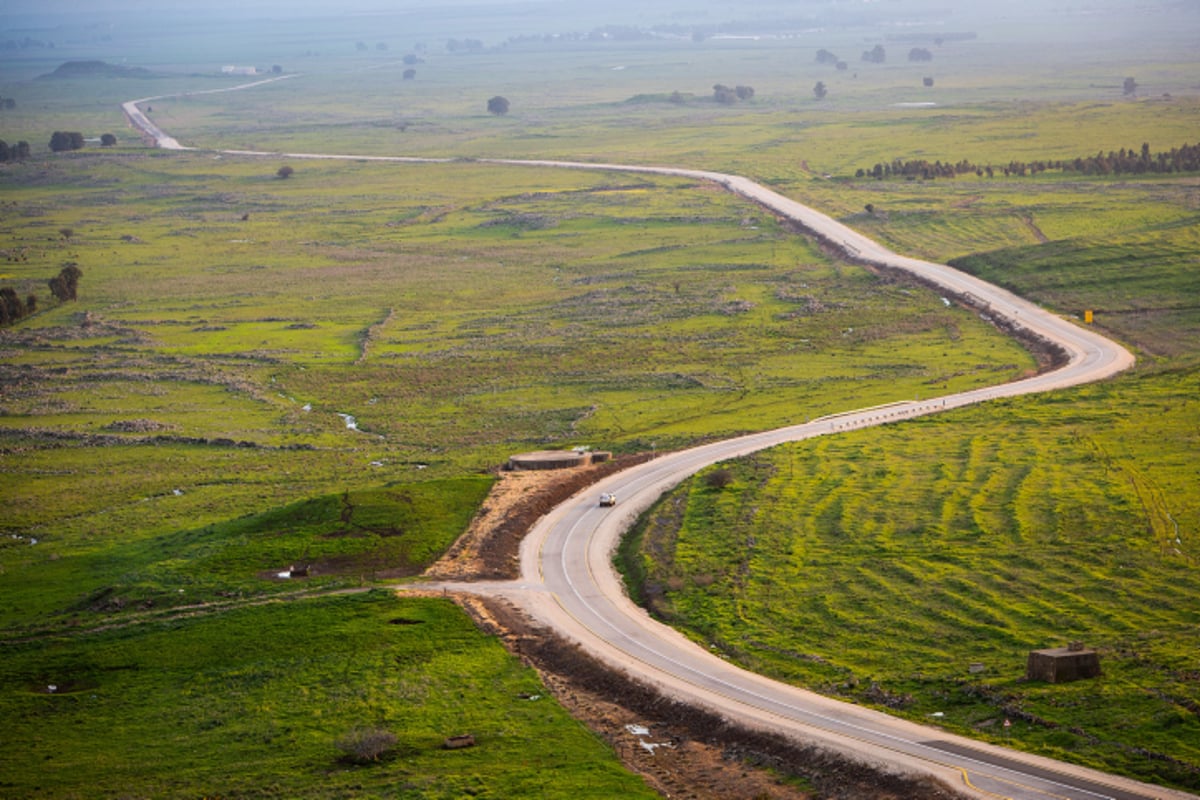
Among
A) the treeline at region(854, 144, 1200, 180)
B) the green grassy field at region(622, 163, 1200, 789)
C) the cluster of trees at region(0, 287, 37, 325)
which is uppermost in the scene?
the treeline at region(854, 144, 1200, 180)

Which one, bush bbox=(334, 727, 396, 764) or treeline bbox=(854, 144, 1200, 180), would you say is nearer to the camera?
bush bbox=(334, 727, 396, 764)

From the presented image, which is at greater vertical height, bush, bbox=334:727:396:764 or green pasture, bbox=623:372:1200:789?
green pasture, bbox=623:372:1200:789

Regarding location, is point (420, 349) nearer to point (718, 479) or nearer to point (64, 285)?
point (64, 285)

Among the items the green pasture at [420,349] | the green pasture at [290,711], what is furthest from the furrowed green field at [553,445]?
the green pasture at [420,349]

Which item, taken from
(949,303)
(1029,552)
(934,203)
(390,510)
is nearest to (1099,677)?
(1029,552)

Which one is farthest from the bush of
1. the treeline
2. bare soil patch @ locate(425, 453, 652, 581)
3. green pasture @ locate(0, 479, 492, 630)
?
the treeline

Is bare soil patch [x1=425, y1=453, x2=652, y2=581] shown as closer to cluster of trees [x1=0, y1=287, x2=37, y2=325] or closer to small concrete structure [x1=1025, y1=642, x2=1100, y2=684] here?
small concrete structure [x1=1025, y1=642, x2=1100, y2=684]

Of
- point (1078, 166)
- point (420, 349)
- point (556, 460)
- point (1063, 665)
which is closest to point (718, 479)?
point (556, 460)
